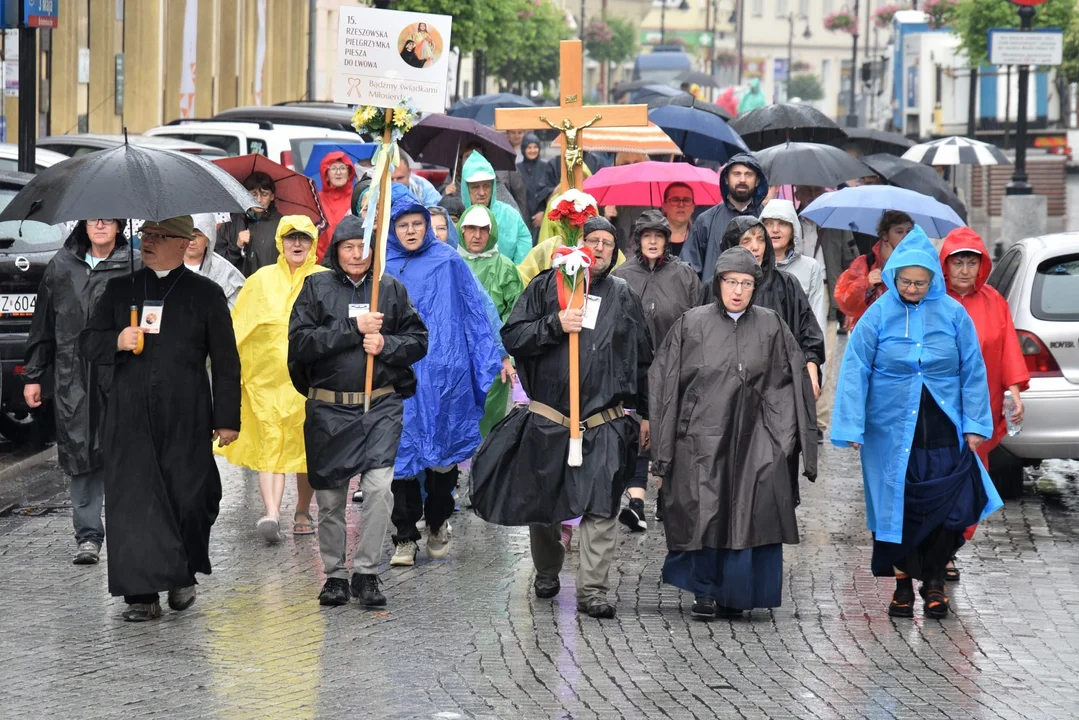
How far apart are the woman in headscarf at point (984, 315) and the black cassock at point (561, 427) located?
1.70 m

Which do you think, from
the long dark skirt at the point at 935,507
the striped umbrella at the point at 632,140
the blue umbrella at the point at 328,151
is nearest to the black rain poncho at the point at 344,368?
the long dark skirt at the point at 935,507

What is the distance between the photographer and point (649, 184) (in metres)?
13.8

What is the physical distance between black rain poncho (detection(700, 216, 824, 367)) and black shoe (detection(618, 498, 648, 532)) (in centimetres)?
132

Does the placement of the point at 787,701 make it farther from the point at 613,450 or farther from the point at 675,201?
the point at 675,201

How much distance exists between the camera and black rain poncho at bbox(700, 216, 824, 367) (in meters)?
9.88

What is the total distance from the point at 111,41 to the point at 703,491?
24.6 meters

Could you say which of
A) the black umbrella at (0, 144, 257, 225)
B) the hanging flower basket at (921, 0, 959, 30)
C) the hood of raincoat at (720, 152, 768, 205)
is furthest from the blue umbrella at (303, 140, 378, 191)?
the hanging flower basket at (921, 0, 959, 30)

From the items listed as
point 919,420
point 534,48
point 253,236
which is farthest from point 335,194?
point 534,48

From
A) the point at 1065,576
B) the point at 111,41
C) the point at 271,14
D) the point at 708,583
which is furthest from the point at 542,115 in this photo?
the point at 271,14

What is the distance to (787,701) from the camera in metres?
7.18

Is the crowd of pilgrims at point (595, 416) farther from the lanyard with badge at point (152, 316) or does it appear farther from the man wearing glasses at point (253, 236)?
the man wearing glasses at point (253, 236)

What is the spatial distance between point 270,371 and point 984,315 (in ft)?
12.0

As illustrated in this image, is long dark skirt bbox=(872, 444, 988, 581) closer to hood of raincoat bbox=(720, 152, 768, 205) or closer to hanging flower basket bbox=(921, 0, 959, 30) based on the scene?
hood of raincoat bbox=(720, 152, 768, 205)

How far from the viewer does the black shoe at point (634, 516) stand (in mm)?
10703
